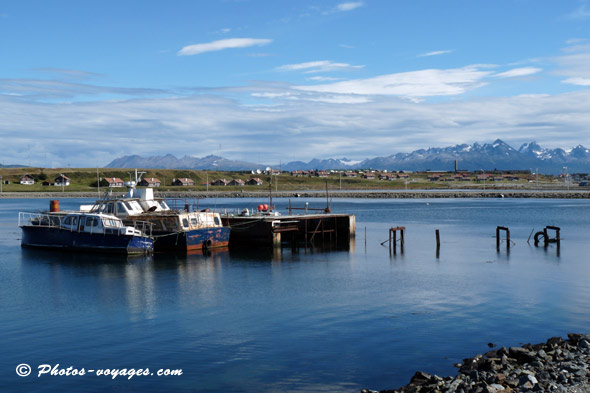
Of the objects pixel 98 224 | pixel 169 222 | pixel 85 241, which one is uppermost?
pixel 98 224

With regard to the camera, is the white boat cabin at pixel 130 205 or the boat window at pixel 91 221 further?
the white boat cabin at pixel 130 205

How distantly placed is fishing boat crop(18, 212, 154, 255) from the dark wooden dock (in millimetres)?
10788

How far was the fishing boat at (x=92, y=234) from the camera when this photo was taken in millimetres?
51562

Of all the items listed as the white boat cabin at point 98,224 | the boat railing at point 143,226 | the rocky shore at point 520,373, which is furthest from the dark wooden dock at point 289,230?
the rocky shore at point 520,373

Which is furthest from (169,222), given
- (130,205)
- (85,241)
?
(85,241)

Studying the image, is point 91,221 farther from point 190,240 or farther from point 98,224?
point 190,240

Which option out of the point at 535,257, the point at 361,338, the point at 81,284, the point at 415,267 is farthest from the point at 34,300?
the point at 535,257

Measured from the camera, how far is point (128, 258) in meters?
51.3

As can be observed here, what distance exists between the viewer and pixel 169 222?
55.1 m

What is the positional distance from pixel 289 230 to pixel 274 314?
31.7m

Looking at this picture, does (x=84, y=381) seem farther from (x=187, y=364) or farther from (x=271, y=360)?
(x=271, y=360)

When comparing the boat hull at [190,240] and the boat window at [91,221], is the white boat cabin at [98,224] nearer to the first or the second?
the boat window at [91,221]

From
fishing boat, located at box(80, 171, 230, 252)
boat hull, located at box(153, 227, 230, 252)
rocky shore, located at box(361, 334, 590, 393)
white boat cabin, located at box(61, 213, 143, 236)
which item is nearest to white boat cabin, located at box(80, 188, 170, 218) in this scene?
fishing boat, located at box(80, 171, 230, 252)

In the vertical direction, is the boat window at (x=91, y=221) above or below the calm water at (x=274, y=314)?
above
